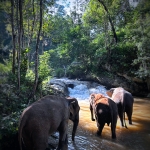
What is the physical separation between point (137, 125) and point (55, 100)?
4.86 m

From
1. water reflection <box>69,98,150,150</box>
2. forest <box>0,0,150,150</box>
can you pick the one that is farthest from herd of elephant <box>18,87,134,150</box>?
forest <box>0,0,150,150</box>

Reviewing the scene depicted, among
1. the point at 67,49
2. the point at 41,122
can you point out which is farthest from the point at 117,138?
the point at 67,49

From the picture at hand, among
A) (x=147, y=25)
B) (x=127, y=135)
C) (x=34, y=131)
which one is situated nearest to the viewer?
(x=34, y=131)

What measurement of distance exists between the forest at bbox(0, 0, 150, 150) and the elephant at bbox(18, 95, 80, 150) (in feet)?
3.76

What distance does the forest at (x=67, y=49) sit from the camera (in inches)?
352

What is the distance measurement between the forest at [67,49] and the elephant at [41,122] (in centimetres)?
115

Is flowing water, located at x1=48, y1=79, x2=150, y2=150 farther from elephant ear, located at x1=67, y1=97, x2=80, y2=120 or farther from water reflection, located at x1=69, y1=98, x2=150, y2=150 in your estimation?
elephant ear, located at x1=67, y1=97, x2=80, y2=120

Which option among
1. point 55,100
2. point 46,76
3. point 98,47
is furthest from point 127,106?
point 98,47

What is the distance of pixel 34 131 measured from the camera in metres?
3.82

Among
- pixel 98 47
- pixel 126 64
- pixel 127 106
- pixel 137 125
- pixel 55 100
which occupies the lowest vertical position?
pixel 137 125

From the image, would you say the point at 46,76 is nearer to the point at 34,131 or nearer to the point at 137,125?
the point at 137,125

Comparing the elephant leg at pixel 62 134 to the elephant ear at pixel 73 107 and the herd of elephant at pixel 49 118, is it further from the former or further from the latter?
the elephant ear at pixel 73 107

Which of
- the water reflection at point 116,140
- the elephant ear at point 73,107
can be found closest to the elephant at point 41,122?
the elephant ear at point 73,107

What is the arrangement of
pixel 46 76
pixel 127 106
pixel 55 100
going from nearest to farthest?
pixel 55 100 → pixel 127 106 → pixel 46 76
